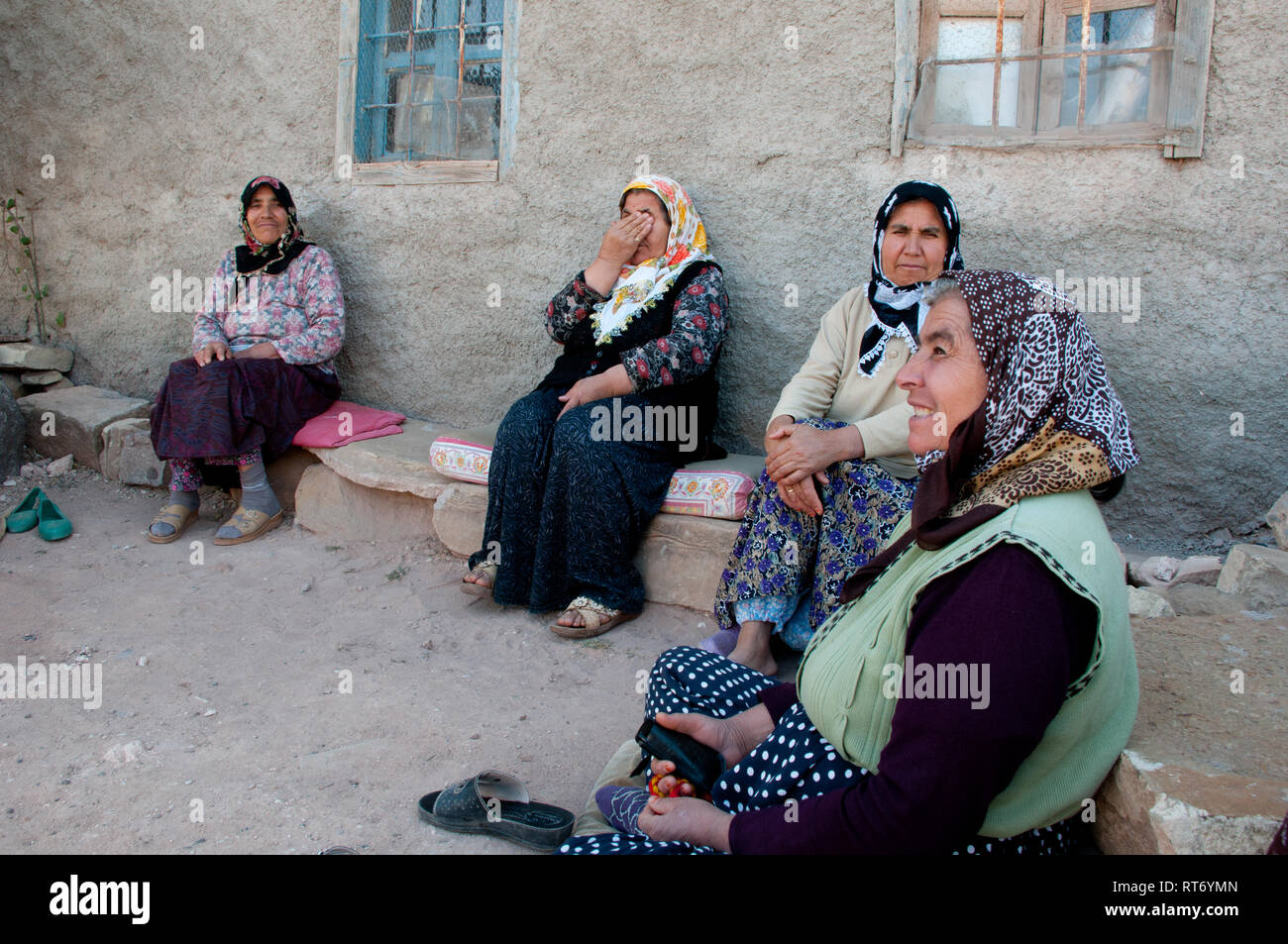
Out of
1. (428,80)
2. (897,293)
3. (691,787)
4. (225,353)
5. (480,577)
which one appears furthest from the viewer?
(428,80)

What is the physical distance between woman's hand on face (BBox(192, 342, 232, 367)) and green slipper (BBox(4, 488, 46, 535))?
92 centimetres

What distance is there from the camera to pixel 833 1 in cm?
369

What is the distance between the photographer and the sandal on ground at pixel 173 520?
4.24 metres

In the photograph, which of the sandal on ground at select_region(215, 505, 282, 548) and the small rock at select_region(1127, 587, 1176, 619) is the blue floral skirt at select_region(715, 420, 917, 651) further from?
the sandal on ground at select_region(215, 505, 282, 548)

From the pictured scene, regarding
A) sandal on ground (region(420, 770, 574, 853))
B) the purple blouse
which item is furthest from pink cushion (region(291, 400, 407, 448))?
the purple blouse

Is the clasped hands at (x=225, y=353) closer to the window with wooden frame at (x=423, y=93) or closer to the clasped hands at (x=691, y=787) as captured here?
the window with wooden frame at (x=423, y=93)

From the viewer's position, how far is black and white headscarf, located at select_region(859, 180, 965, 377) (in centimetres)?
308

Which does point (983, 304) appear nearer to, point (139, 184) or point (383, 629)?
point (383, 629)

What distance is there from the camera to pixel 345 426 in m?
4.40

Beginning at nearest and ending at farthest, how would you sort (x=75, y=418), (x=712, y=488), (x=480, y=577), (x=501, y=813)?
(x=501, y=813)
(x=712, y=488)
(x=480, y=577)
(x=75, y=418)

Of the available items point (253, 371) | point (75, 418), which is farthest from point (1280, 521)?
point (75, 418)

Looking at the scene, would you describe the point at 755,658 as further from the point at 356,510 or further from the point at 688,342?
the point at 356,510

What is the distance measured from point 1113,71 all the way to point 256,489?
379cm

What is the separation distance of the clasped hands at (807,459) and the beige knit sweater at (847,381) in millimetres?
113
